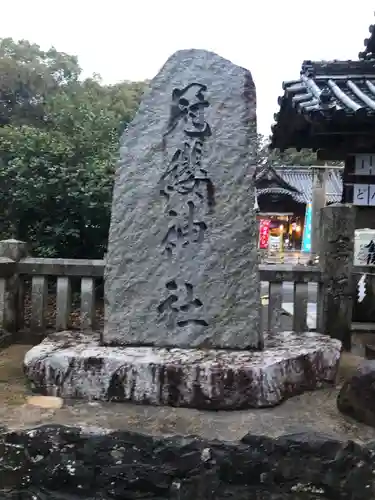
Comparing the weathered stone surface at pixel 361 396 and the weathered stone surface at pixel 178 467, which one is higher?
the weathered stone surface at pixel 361 396

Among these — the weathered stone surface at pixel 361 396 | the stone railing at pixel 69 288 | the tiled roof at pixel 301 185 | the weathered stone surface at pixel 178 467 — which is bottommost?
the weathered stone surface at pixel 178 467

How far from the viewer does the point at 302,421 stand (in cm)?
252

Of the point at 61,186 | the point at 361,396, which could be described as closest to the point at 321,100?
the point at 61,186

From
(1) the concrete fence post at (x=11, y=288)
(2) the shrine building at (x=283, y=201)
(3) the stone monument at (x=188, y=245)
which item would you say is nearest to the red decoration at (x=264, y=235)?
(2) the shrine building at (x=283, y=201)

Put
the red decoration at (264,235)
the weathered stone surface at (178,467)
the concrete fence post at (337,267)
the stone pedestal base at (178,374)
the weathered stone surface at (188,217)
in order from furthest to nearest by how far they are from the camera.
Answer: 1. the red decoration at (264,235)
2. the concrete fence post at (337,267)
3. the weathered stone surface at (188,217)
4. the stone pedestal base at (178,374)
5. the weathered stone surface at (178,467)

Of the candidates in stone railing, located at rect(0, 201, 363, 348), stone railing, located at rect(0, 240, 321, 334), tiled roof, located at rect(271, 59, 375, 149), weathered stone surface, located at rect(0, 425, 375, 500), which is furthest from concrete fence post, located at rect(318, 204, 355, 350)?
weathered stone surface, located at rect(0, 425, 375, 500)

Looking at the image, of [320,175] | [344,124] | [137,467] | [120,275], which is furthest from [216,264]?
[320,175]

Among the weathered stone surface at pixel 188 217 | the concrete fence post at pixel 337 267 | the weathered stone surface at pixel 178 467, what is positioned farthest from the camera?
the concrete fence post at pixel 337 267

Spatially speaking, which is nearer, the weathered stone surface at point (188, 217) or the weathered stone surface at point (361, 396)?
the weathered stone surface at point (361, 396)

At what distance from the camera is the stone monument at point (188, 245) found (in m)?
2.91

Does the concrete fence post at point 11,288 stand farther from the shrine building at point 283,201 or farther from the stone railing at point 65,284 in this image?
the shrine building at point 283,201

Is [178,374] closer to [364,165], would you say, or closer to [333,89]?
[364,165]

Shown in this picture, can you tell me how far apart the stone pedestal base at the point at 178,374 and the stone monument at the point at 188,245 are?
1cm

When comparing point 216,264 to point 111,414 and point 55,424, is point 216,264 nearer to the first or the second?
point 111,414
